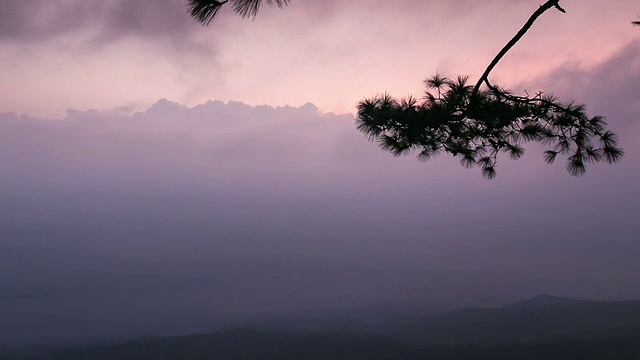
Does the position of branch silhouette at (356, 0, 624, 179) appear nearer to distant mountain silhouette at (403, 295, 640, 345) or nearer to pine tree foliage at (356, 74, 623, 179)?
pine tree foliage at (356, 74, 623, 179)

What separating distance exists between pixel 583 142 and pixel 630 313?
112m

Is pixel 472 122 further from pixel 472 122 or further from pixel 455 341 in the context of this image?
pixel 455 341

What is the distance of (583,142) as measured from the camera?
19.6 feet

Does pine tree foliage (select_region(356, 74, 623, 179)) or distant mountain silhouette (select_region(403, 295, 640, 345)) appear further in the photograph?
distant mountain silhouette (select_region(403, 295, 640, 345))

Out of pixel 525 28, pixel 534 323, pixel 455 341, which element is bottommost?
pixel 455 341

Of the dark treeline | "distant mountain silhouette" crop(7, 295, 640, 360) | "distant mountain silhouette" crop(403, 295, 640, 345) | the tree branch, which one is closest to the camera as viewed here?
the tree branch

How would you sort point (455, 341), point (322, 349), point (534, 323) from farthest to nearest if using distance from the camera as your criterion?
point (534, 323), point (322, 349), point (455, 341)

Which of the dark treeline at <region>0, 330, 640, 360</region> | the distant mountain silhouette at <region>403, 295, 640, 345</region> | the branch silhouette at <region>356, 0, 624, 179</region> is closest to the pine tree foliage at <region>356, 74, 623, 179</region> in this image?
the branch silhouette at <region>356, 0, 624, 179</region>

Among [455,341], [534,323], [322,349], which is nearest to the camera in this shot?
[455,341]

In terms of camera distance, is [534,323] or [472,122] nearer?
[472,122]

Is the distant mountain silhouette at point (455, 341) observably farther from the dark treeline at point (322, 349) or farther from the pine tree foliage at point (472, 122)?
the pine tree foliage at point (472, 122)

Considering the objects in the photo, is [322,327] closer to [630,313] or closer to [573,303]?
[573,303]

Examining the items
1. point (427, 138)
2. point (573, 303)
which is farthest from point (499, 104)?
point (573, 303)

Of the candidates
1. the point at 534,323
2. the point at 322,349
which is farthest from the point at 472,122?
the point at 534,323
